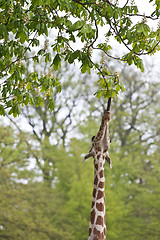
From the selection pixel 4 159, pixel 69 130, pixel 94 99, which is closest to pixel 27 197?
pixel 4 159

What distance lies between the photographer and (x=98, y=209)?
3141 millimetres

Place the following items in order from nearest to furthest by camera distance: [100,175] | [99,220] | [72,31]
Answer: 1. [72,31]
2. [99,220]
3. [100,175]

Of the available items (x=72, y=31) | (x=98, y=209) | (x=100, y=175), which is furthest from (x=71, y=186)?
(x=72, y=31)

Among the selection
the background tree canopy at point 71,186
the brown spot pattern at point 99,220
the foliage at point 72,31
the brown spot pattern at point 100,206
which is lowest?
the brown spot pattern at point 99,220

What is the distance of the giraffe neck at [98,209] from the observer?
119 inches

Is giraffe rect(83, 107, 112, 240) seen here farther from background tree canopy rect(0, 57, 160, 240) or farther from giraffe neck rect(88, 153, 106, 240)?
background tree canopy rect(0, 57, 160, 240)

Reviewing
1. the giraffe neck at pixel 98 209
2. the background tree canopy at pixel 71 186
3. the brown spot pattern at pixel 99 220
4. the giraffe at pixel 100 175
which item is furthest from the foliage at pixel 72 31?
the background tree canopy at pixel 71 186

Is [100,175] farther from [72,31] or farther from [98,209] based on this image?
[72,31]

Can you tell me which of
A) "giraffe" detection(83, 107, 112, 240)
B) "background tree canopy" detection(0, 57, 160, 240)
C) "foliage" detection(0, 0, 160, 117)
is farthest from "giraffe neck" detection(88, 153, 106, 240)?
"background tree canopy" detection(0, 57, 160, 240)

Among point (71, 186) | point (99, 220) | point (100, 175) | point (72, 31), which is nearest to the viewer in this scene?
point (72, 31)

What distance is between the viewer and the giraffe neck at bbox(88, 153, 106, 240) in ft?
9.94

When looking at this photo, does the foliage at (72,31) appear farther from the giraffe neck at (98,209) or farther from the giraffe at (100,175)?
the giraffe neck at (98,209)

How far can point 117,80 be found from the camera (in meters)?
3.18

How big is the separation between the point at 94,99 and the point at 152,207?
4.14 m
